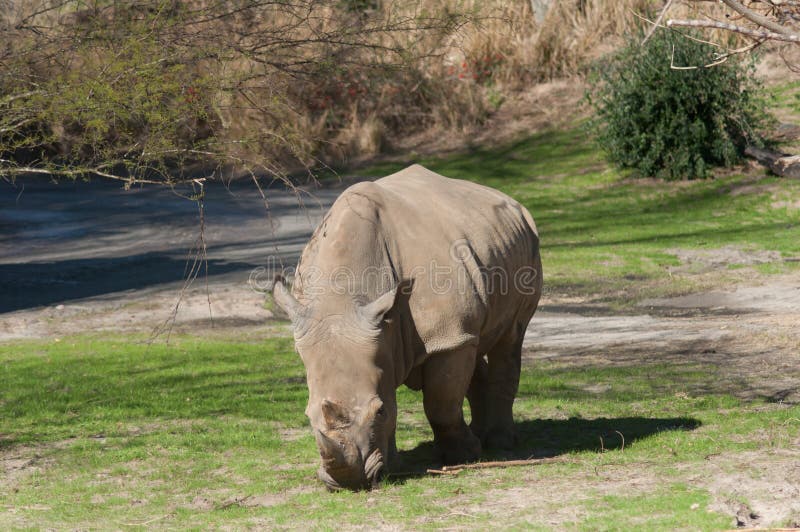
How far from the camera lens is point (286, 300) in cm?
729

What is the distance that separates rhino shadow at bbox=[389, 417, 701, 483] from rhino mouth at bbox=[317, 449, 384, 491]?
657 mm

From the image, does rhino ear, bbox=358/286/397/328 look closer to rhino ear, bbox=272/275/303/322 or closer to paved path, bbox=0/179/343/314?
rhino ear, bbox=272/275/303/322

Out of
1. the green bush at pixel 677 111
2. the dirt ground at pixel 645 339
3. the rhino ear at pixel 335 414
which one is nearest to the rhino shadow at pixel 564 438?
the dirt ground at pixel 645 339

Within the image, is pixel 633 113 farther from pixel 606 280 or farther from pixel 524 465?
pixel 524 465

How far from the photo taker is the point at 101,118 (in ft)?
29.4

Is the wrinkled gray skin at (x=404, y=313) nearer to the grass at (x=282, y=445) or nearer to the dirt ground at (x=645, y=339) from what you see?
the grass at (x=282, y=445)

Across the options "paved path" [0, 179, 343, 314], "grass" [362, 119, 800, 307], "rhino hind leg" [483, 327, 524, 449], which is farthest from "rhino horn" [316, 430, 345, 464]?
"grass" [362, 119, 800, 307]

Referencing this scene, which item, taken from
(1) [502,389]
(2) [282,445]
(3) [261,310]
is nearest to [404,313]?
(1) [502,389]

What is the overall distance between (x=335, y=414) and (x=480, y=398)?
251 cm

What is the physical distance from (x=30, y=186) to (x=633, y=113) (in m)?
15.8

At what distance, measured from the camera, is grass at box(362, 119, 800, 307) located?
18.4m

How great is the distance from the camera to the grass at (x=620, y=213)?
18.4 m

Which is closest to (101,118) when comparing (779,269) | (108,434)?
(108,434)

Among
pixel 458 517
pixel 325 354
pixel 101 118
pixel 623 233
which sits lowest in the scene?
pixel 623 233
